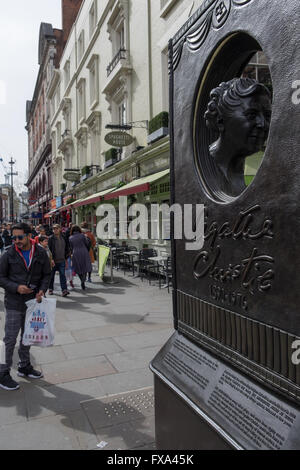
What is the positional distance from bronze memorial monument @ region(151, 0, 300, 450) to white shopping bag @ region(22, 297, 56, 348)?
1682 millimetres

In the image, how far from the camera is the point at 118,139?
1354 cm

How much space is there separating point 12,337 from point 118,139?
10678 millimetres

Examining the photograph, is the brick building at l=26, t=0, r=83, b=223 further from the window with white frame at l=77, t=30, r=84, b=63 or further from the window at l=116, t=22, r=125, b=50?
the window at l=116, t=22, r=125, b=50

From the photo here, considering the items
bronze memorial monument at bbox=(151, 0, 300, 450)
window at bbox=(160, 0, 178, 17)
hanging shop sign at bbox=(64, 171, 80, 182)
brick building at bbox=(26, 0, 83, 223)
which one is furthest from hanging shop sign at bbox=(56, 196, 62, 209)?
bronze memorial monument at bbox=(151, 0, 300, 450)


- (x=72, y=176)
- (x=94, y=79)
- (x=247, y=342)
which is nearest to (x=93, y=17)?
(x=94, y=79)

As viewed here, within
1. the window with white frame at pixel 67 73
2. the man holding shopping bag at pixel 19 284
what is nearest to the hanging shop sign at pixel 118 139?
the man holding shopping bag at pixel 19 284

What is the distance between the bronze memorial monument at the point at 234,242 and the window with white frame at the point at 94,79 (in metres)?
18.5

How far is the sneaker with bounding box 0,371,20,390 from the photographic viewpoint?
3.83m

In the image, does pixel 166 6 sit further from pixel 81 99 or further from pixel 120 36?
pixel 81 99

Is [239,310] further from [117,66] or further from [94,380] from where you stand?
[117,66]

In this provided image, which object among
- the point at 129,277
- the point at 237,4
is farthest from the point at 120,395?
the point at 129,277
